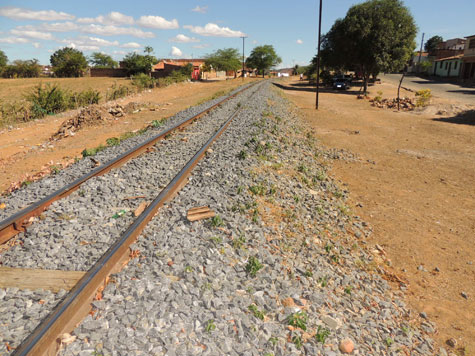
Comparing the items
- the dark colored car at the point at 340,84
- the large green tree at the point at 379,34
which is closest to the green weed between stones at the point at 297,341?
the large green tree at the point at 379,34

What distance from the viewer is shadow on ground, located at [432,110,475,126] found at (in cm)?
1961

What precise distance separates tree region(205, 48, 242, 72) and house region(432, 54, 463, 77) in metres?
45.8

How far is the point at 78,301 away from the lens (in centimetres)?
306

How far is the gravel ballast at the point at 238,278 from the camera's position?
2973 mm

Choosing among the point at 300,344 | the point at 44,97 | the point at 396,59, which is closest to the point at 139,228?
the point at 300,344

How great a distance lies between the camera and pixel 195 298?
11.0 feet

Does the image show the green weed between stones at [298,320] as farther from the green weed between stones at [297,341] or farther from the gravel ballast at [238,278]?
the green weed between stones at [297,341]

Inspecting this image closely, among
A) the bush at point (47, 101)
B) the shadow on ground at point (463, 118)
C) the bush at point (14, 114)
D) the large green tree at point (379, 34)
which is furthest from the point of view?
the large green tree at point (379, 34)

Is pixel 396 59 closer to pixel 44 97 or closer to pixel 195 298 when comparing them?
pixel 44 97

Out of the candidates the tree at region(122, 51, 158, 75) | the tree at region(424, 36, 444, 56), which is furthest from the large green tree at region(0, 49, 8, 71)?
the tree at region(424, 36, 444, 56)

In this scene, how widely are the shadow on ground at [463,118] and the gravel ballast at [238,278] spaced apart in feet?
56.1

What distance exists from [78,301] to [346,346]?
2.62 metres

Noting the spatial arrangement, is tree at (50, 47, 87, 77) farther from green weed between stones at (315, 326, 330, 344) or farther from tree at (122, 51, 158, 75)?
green weed between stones at (315, 326, 330, 344)

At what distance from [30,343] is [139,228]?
6.67ft
